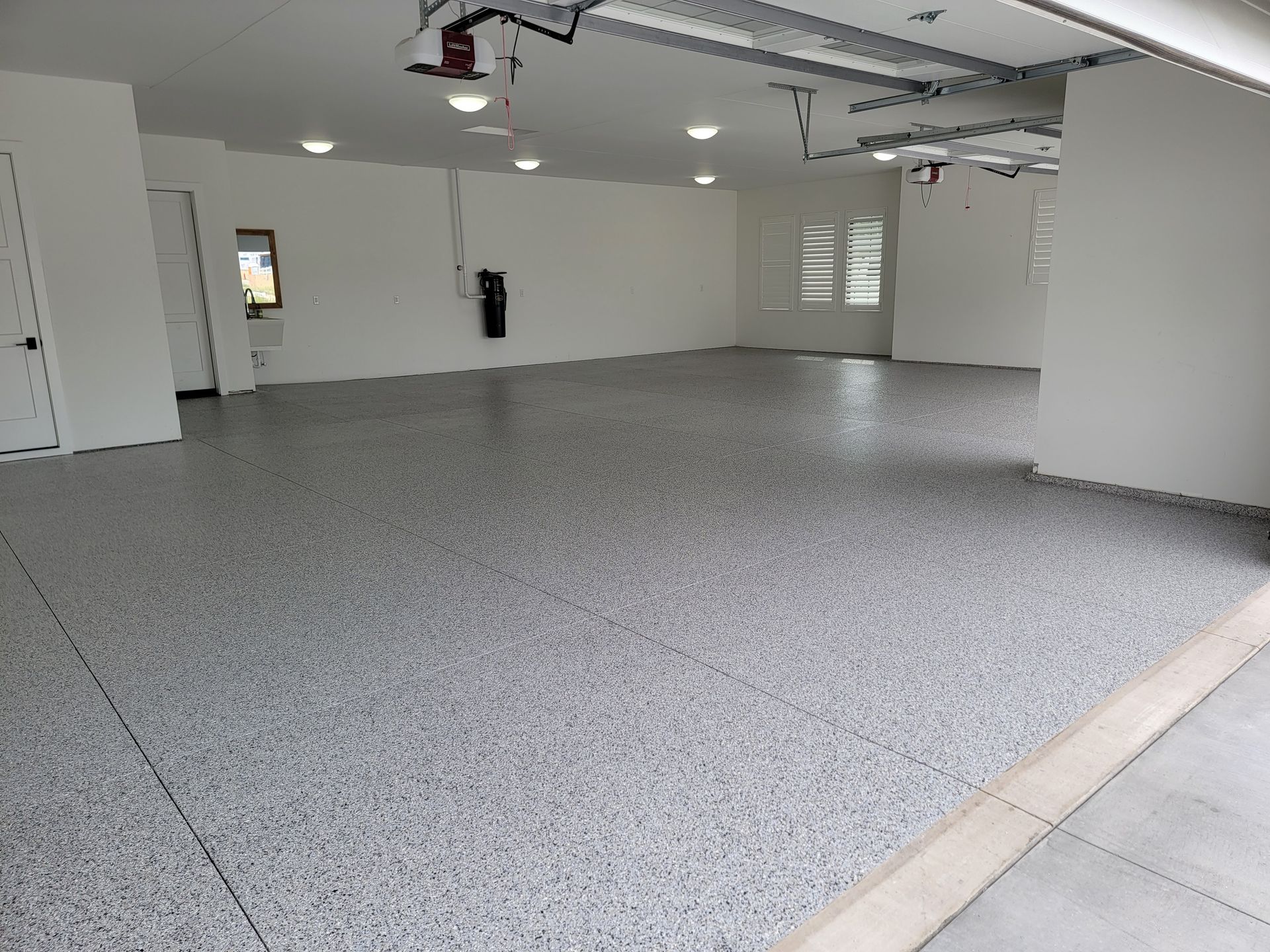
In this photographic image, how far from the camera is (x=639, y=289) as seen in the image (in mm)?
13773

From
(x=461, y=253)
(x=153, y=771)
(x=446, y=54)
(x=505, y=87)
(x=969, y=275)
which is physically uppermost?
(x=505, y=87)

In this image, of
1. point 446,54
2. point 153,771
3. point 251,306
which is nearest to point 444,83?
point 446,54

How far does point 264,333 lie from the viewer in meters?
9.80

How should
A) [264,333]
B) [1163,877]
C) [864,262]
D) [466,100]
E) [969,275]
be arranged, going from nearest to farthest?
1. [1163,877]
2. [466,100]
3. [264,333]
4. [969,275]
5. [864,262]

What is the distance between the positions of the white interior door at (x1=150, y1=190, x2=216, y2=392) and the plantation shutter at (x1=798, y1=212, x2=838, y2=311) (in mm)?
Answer: 8771

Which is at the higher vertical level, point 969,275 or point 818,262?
point 818,262

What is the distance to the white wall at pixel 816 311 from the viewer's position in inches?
494

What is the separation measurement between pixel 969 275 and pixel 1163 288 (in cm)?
728

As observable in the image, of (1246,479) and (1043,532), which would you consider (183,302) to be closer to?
(1043,532)

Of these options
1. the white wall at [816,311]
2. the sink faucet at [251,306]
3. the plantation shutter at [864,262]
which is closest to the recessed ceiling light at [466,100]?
the sink faucet at [251,306]

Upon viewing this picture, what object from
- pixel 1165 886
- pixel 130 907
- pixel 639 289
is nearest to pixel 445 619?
pixel 130 907

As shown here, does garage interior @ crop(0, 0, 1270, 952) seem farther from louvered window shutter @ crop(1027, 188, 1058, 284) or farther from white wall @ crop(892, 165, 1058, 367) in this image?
white wall @ crop(892, 165, 1058, 367)

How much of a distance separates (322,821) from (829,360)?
11.1 meters

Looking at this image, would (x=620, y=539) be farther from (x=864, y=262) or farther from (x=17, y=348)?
(x=864, y=262)
